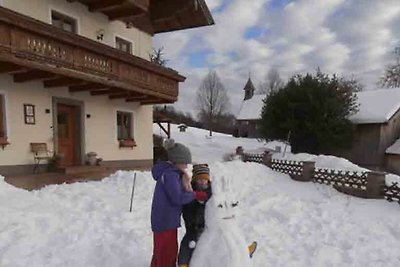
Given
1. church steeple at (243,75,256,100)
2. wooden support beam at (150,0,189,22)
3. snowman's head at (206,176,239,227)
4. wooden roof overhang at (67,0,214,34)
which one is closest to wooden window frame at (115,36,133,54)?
wooden roof overhang at (67,0,214,34)

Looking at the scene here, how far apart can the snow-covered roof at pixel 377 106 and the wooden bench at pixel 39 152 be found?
19656 millimetres

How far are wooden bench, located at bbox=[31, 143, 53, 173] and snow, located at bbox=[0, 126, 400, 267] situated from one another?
2.31m

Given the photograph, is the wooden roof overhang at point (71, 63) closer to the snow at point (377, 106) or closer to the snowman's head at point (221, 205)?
the snowman's head at point (221, 205)

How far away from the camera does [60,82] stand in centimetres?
1034

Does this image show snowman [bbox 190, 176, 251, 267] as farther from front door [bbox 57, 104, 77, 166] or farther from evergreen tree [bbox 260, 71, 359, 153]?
evergreen tree [bbox 260, 71, 359, 153]

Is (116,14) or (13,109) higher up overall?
(116,14)

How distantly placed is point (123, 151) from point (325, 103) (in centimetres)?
1323

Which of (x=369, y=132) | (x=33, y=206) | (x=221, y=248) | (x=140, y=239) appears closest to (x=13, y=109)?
(x=33, y=206)

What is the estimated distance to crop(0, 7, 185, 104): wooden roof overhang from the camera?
25.3 feet

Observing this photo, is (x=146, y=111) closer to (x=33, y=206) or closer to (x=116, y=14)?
(x=116, y=14)

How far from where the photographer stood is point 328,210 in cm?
805

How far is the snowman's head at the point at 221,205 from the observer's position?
127 inches

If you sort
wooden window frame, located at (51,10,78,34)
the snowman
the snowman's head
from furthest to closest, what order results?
wooden window frame, located at (51,10,78,34) < the snowman's head < the snowman

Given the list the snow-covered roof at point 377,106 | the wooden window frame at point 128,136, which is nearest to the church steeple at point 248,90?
the snow-covered roof at point 377,106
